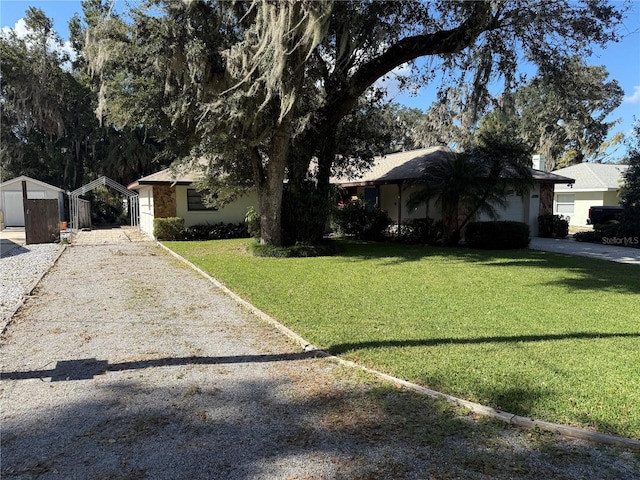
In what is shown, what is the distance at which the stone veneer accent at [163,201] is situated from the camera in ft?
66.5

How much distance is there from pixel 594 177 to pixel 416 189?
49.8 ft

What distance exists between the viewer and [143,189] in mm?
24094

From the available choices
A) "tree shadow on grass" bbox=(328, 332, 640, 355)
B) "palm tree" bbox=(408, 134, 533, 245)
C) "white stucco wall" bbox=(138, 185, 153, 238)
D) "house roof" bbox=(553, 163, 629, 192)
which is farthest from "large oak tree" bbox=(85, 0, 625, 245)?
→ "house roof" bbox=(553, 163, 629, 192)

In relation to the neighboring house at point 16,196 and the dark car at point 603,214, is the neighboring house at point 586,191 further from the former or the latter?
the neighboring house at point 16,196

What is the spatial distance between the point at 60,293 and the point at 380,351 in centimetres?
633

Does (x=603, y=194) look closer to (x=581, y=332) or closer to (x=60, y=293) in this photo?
(x=581, y=332)

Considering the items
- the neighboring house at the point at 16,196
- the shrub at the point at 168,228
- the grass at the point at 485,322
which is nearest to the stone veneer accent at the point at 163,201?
the shrub at the point at 168,228

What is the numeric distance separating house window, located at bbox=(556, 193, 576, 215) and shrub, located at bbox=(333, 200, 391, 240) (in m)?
15.5

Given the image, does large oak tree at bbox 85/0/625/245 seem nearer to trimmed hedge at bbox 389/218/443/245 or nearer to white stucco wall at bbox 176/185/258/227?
trimmed hedge at bbox 389/218/443/245

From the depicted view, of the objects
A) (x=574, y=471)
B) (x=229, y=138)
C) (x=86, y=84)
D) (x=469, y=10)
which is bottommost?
(x=574, y=471)

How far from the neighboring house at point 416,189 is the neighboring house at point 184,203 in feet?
18.9

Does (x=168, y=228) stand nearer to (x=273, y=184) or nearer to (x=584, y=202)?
(x=273, y=184)

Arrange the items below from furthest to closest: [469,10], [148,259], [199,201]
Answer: [199,201], [148,259], [469,10]

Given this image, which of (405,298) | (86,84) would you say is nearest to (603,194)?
(405,298)
